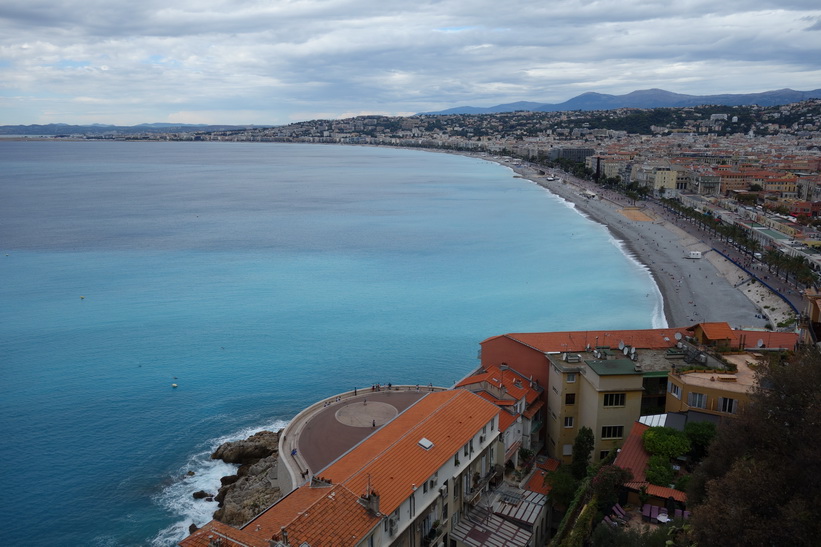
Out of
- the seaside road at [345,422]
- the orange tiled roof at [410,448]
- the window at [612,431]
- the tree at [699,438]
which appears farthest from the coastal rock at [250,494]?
the tree at [699,438]

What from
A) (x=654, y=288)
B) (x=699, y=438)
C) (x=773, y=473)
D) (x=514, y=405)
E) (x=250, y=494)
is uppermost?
(x=773, y=473)

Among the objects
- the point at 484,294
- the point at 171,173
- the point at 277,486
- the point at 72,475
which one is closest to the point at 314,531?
the point at 277,486

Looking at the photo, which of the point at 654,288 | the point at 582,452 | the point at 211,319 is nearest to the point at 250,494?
the point at 582,452

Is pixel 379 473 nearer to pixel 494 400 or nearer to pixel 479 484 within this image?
pixel 479 484

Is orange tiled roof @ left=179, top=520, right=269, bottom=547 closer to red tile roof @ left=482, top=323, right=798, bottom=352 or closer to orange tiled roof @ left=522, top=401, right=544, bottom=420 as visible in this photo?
orange tiled roof @ left=522, top=401, right=544, bottom=420

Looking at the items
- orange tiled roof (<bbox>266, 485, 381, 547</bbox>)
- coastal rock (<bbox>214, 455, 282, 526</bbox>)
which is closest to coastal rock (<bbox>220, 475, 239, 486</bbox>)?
coastal rock (<bbox>214, 455, 282, 526</bbox>)

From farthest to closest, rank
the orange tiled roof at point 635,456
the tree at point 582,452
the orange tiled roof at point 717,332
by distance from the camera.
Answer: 1. the orange tiled roof at point 717,332
2. the tree at point 582,452
3. the orange tiled roof at point 635,456

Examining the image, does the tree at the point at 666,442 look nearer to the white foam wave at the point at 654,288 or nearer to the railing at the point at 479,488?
the railing at the point at 479,488
